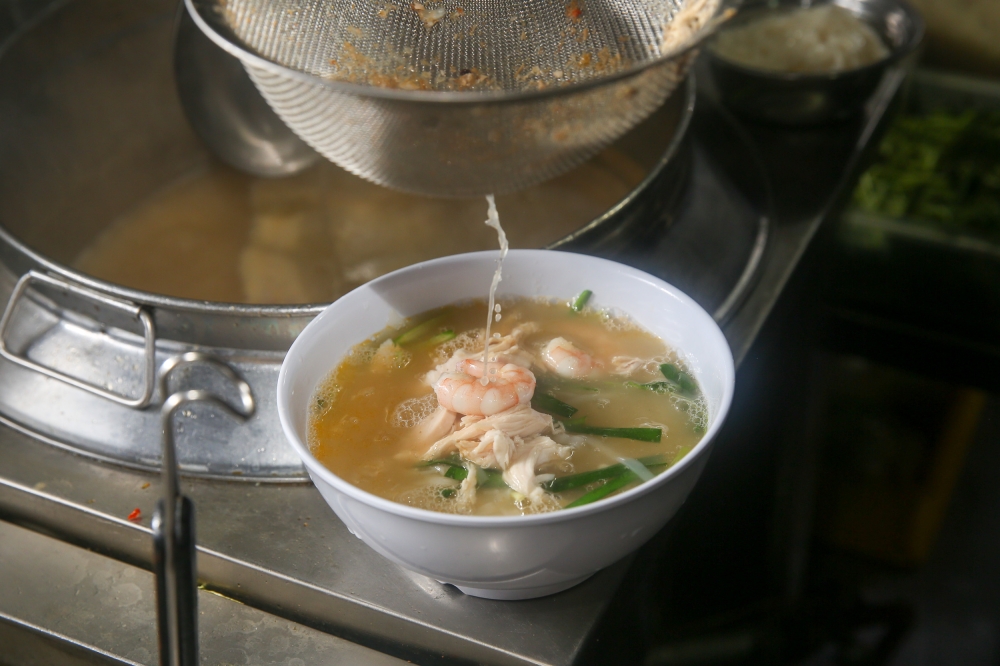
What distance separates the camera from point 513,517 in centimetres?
93

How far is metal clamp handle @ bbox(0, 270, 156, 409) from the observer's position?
4.30 ft

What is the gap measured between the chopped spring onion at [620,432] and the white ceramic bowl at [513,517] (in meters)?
0.08

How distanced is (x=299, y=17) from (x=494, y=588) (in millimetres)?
952

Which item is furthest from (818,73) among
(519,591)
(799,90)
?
(519,591)

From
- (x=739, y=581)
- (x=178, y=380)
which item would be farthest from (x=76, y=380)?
(x=739, y=581)

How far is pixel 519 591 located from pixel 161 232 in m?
1.54

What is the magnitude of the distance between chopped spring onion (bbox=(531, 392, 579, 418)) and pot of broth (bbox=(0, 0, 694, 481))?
1.08ft

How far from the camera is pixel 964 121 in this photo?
271cm

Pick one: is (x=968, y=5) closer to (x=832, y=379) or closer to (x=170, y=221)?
(x=832, y=379)

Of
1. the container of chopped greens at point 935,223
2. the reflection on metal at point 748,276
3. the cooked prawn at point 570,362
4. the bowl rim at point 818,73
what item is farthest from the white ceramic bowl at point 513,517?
the container of chopped greens at point 935,223

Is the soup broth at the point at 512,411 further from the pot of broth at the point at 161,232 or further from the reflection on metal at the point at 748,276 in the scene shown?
the reflection on metal at the point at 748,276

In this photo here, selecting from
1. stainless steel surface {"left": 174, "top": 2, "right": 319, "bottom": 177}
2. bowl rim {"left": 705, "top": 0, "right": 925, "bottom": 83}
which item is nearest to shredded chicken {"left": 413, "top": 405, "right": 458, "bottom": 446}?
bowl rim {"left": 705, "top": 0, "right": 925, "bottom": 83}

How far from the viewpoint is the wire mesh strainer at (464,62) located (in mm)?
1301

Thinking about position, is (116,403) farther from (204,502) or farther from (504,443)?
(504,443)
